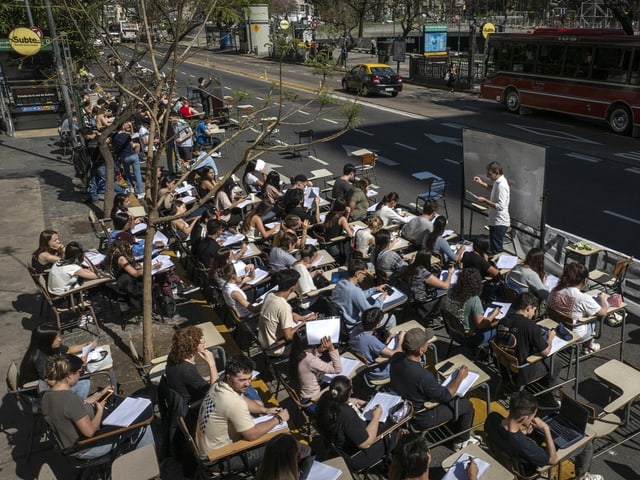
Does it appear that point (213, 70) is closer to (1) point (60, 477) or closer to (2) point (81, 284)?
(2) point (81, 284)

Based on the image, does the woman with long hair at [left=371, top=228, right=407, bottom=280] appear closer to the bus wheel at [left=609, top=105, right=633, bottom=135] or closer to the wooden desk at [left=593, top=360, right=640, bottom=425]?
the wooden desk at [left=593, top=360, right=640, bottom=425]

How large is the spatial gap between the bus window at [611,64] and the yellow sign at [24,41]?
1857 cm

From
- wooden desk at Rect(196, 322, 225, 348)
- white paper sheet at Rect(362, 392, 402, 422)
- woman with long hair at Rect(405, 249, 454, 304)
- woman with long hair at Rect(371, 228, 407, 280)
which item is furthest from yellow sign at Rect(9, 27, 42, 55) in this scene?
white paper sheet at Rect(362, 392, 402, 422)

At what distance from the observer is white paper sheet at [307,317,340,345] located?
608cm

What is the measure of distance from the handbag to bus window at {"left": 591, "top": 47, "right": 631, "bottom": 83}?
19562 mm

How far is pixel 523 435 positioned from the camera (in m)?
4.92

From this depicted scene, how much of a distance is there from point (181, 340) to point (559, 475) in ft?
12.1

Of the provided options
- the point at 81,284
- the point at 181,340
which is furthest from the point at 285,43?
the point at 81,284

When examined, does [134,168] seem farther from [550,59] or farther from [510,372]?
[550,59]

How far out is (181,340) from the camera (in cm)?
561

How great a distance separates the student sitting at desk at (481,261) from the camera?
8.21 m

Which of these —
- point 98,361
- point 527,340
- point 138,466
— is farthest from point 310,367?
point 98,361

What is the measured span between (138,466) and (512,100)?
78.6 ft

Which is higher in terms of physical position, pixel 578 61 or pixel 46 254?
pixel 578 61
